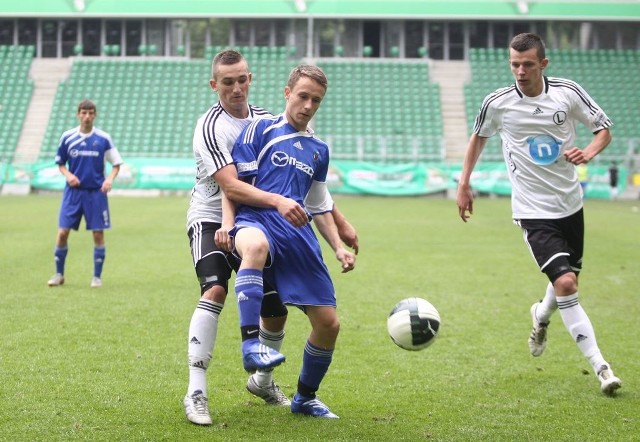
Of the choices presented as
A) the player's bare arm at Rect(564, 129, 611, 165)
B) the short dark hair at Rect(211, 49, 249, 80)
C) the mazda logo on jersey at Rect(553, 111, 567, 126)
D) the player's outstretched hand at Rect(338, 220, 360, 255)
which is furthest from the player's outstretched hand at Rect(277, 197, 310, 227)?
the mazda logo on jersey at Rect(553, 111, 567, 126)

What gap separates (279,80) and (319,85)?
38.7 metres

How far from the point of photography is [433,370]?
7285 mm

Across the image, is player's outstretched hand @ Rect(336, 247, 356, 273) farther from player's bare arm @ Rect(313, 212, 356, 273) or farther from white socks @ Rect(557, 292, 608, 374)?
white socks @ Rect(557, 292, 608, 374)

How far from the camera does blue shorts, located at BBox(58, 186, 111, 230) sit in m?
11.8

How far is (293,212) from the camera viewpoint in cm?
536

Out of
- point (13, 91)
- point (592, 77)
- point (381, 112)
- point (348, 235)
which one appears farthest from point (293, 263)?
point (13, 91)

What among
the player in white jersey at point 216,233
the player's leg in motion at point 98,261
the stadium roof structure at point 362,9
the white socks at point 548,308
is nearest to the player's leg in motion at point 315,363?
the player in white jersey at point 216,233

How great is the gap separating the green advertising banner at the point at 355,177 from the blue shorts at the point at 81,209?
2333cm

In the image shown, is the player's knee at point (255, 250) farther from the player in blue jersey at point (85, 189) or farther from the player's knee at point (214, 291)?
the player in blue jersey at point (85, 189)

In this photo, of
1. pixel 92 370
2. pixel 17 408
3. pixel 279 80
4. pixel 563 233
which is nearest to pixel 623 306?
pixel 563 233

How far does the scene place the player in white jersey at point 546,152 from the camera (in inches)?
270

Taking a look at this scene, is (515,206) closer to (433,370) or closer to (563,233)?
(563,233)

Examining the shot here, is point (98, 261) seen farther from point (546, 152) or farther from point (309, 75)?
point (309, 75)

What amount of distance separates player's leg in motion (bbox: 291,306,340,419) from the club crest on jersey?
224 cm
